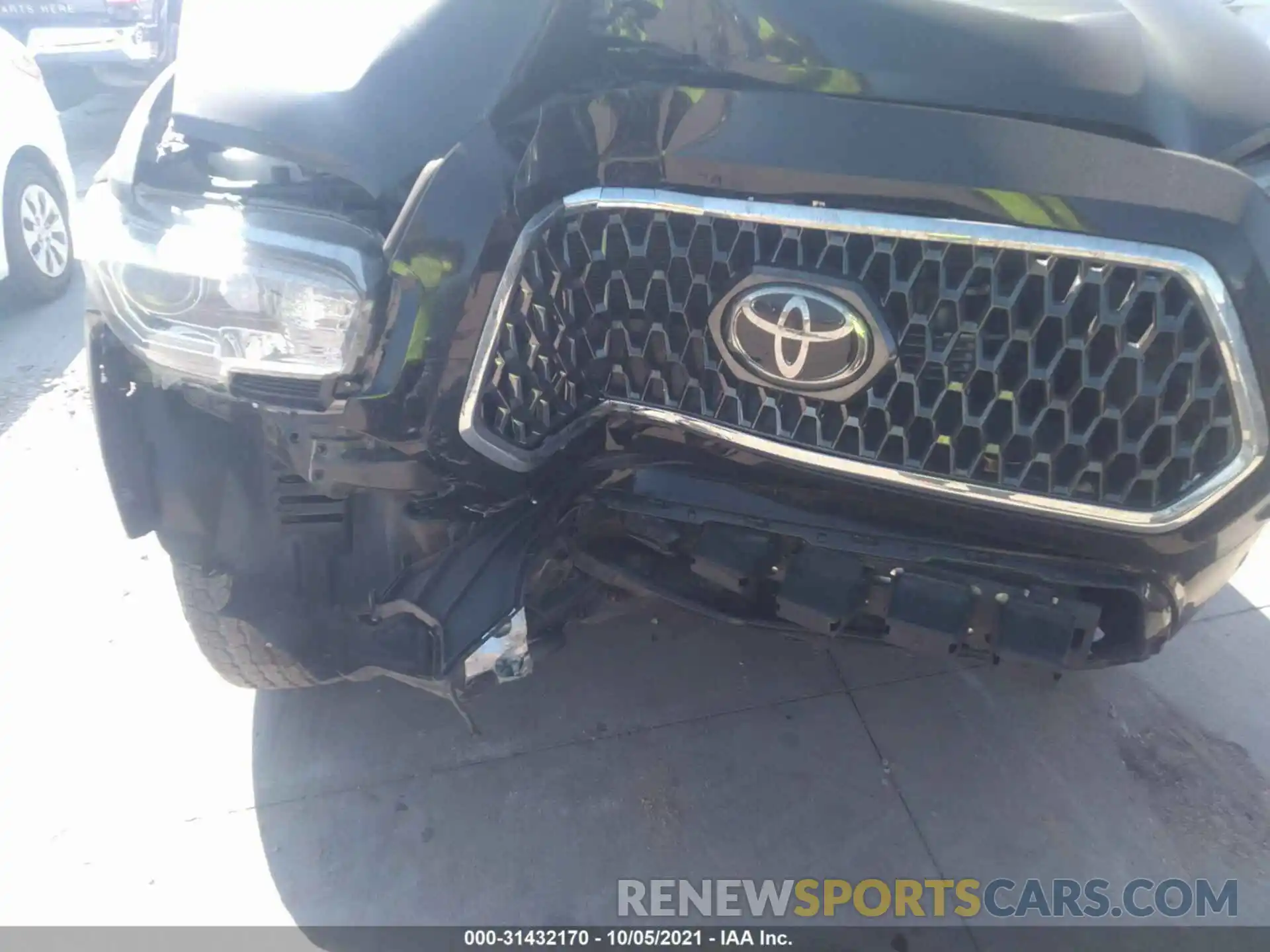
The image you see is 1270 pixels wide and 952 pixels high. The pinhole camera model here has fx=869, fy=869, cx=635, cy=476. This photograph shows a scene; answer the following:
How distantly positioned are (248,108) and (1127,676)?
107 inches

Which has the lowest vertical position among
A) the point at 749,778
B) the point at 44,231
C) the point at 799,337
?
the point at 44,231

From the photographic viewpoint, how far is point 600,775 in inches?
92.7

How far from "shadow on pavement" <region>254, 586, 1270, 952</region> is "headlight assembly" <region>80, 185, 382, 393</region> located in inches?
44.9

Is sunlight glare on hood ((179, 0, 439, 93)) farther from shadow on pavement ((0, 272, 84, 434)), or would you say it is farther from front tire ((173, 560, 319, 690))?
shadow on pavement ((0, 272, 84, 434))

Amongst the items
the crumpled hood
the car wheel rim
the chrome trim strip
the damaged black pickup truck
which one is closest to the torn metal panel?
the damaged black pickup truck

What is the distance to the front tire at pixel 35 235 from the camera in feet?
15.7

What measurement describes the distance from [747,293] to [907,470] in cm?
45

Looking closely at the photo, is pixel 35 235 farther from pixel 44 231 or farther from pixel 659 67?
pixel 659 67

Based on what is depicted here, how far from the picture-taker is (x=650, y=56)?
1588 millimetres

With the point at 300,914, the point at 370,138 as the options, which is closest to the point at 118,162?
the point at 370,138

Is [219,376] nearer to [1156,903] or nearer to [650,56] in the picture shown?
[650,56]

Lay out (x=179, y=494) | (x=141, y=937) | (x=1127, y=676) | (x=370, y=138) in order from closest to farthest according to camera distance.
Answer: (x=370, y=138) < (x=179, y=494) < (x=141, y=937) < (x=1127, y=676)

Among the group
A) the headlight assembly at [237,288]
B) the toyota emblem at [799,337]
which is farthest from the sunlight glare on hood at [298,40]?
the toyota emblem at [799,337]

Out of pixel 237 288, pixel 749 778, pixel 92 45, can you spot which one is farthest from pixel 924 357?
pixel 92 45
